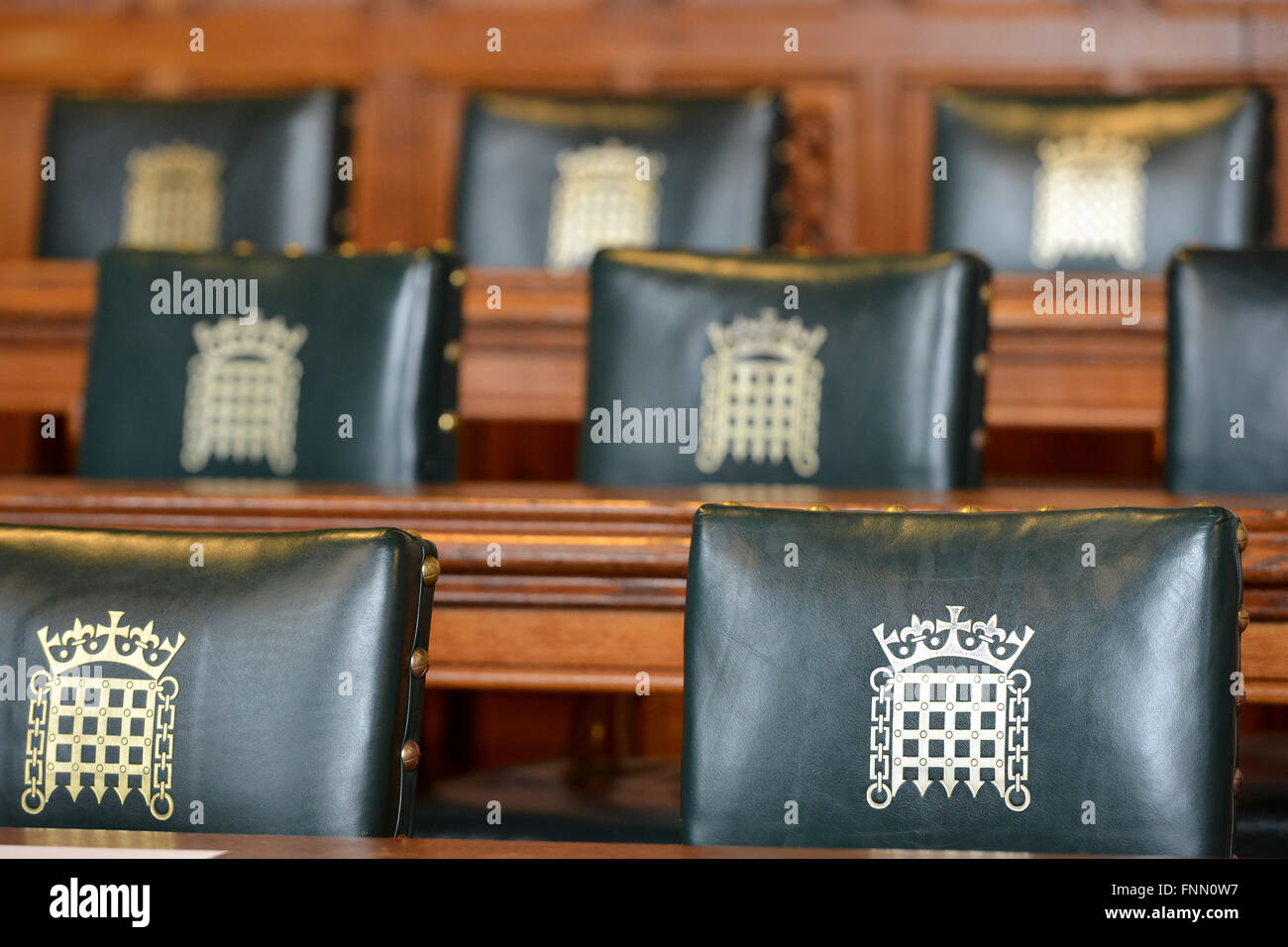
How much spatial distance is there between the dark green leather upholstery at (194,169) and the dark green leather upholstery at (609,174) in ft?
0.89

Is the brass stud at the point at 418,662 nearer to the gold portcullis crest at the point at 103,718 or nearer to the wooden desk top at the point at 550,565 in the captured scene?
the gold portcullis crest at the point at 103,718

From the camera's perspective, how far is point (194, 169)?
2.71m

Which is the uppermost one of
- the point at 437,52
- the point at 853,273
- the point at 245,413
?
the point at 437,52

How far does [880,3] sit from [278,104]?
1637 millimetres

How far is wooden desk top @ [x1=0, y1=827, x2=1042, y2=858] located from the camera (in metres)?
0.62

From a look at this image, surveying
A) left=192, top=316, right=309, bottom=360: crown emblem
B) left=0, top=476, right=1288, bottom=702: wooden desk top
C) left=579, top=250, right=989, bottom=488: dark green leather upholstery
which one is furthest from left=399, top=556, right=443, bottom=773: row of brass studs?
left=192, top=316, right=309, bottom=360: crown emblem

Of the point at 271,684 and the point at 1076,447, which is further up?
the point at 1076,447

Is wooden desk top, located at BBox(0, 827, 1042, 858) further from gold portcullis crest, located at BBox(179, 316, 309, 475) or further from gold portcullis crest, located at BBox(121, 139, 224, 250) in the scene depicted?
gold portcullis crest, located at BBox(121, 139, 224, 250)

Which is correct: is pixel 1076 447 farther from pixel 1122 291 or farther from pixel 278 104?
pixel 278 104

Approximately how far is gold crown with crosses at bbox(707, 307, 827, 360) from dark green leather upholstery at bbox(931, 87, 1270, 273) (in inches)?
35.9

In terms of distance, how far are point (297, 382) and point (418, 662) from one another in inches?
35.6

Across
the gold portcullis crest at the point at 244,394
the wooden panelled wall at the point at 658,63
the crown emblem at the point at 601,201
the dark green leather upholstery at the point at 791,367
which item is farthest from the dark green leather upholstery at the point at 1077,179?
the gold portcullis crest at the point at 244,394
